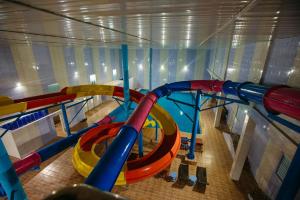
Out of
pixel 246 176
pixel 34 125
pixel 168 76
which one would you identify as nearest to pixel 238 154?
pixel 246 176

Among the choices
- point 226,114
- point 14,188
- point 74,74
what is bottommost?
point 226,114

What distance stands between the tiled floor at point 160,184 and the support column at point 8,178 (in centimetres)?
242

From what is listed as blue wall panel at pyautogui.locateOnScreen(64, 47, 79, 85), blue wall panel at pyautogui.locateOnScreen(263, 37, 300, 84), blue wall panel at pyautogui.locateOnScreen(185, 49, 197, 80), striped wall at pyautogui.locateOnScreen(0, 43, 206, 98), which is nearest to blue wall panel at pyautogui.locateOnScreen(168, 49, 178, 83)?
striped wall at pyautogui.locateOnScreen(0, 43, 206, 98)

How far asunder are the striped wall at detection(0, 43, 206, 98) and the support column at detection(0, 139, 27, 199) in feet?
20.8

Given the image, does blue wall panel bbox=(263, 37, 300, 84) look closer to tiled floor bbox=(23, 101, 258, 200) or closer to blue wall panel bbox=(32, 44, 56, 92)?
tiled floor bbox=(23, 101, 258, 200)

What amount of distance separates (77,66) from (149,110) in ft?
35.9

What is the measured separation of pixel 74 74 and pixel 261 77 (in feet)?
40.1

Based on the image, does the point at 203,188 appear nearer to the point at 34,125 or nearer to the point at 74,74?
the point at 34,125

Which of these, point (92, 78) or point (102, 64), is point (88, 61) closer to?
point (92, 78)

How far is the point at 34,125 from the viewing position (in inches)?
298

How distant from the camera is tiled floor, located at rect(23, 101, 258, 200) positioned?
5262 millimetres

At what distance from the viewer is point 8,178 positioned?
10.4ft

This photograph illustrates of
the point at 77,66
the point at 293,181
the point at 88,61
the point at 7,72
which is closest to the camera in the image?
the point at 293,181

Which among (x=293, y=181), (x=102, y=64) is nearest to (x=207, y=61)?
(x=102, y=64)
